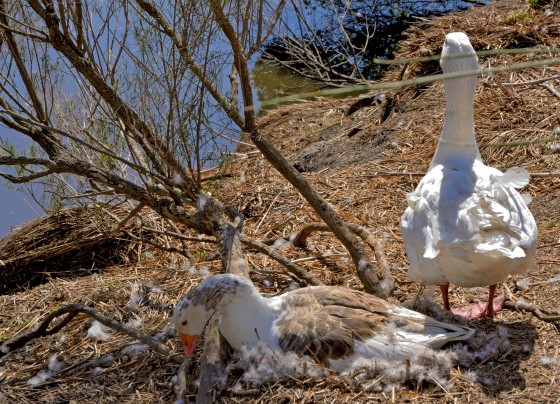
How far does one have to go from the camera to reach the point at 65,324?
4.08 meters

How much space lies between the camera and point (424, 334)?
3.33m

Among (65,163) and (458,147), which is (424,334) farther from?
(65,163)

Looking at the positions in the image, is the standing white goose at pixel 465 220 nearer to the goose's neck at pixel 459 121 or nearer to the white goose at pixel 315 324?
the goose's neck at pixel 459 121

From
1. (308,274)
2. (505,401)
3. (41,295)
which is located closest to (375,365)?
(505,401)

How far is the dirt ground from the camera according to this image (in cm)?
322

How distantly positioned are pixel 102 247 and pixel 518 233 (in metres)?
3.31

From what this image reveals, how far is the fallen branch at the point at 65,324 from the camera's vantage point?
11.8 ft

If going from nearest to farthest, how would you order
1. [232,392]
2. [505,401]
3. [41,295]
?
[505,401] → [232,392] → [41,295]

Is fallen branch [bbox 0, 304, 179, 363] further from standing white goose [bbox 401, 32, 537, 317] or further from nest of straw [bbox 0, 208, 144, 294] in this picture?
standing white goose [bbox 401, 32, 537, 317]

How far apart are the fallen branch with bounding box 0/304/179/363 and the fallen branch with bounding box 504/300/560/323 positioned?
1906 millimetres

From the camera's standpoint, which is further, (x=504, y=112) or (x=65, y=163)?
(x=504, y=112)

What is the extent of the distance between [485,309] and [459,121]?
3.69 ft

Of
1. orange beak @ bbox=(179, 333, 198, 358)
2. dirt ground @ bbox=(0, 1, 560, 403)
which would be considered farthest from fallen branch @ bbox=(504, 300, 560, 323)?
orange beak @ bbox=(179, 333, 198, 358)

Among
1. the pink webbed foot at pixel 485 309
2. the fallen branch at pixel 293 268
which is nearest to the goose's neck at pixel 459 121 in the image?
the pink webbed foot at pixel 485 309
